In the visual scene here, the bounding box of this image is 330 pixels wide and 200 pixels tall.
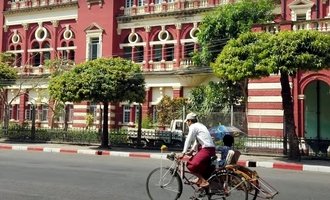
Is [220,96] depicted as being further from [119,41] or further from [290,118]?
[119,41]

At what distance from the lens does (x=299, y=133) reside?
23.2 metres

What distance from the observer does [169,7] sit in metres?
35.3

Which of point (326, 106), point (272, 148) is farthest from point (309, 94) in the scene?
point (272, 148)

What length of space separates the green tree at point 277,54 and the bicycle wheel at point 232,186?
29.0ft

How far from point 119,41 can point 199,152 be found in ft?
96.1

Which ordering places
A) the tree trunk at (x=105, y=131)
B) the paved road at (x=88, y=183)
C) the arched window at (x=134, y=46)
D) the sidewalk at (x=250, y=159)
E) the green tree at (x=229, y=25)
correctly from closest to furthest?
1. the paved road at (x=88, y=183)
2. the sidewalk at (x=250, y=159)
3. the tree trunk at (x=105, y=131)
4. the green tree at (x=229, y=25)
5. the arched window at (x=134, y=46)

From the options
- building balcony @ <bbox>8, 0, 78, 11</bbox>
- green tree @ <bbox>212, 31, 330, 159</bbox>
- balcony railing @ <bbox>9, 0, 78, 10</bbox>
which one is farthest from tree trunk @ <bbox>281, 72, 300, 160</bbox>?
balcony railing @ <bbox>9, 0, 78, 10</bbox>

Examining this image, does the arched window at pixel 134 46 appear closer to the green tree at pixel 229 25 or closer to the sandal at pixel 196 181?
the green tree at pixel 229 25

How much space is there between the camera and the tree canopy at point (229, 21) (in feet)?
91.8

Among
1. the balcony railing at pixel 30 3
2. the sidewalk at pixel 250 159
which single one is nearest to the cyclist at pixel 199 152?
the sidewalk at pixel 250 159

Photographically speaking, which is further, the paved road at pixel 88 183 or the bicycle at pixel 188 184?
the paved road at pixel 88 183

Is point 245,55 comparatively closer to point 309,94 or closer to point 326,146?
point 326,146

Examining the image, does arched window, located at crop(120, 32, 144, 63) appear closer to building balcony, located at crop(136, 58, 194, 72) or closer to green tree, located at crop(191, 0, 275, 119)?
building balcony, located at crop(136, 58, 194, 72)

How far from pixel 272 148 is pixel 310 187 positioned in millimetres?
9274
